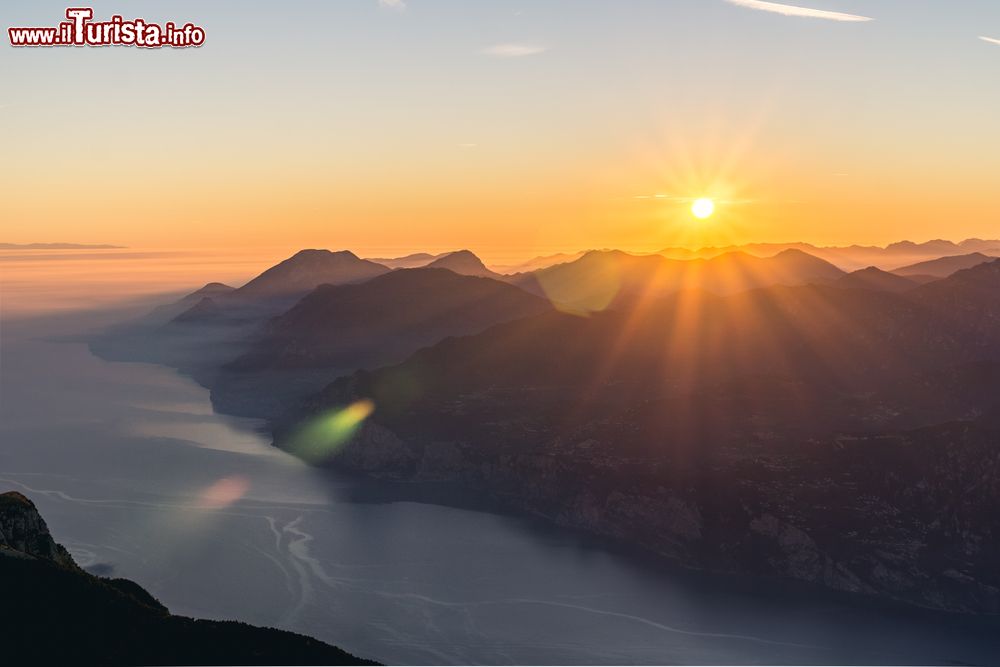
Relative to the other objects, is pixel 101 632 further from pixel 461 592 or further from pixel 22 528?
pixel 461 592

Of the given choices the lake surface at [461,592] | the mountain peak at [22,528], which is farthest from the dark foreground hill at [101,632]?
the lake surface at [461,592]

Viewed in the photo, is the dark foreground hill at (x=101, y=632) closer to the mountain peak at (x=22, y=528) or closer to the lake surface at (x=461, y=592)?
the mountain peak at (x=22, y=528)

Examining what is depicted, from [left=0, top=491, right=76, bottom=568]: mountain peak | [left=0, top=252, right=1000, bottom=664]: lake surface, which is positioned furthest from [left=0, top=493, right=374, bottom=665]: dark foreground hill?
[left=0, top=252, right=1000, bottom=664]: lake surface

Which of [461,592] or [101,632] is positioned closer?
[101,632]

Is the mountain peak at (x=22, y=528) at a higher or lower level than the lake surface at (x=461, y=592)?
higher

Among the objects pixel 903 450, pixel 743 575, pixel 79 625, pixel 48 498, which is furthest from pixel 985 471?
pixel 48 498

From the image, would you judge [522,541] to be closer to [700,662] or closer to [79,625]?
[700,662]

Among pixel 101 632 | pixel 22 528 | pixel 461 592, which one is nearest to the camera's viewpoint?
pixel 101 632

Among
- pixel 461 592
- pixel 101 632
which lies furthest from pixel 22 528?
pixel 461 592
